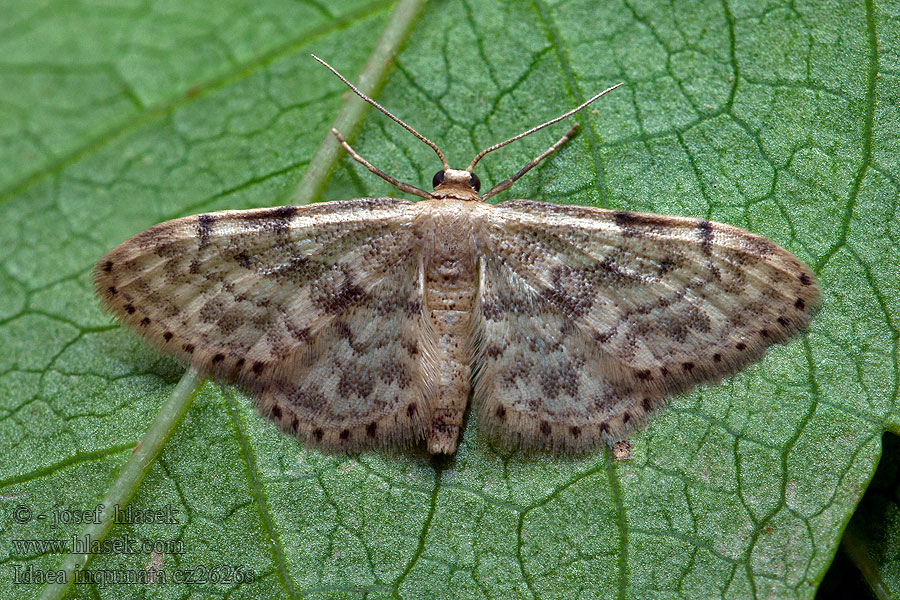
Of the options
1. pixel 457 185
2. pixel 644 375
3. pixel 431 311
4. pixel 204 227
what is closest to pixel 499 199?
pixel 457 185

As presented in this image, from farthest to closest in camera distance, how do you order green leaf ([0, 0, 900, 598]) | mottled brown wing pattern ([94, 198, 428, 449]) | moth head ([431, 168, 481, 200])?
moth head ([431, 168, 481, 200]) < mottled brown wing pattern ([94, 198, 428, 449]) < green leaf ([0, 0, 900, 598])

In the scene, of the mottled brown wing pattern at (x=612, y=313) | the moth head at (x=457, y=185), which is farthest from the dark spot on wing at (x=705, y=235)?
the moth head at (x=457, y=185)

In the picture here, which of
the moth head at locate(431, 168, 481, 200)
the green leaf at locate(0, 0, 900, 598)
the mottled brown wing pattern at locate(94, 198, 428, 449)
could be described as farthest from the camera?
the moth head at locate(431, 168, 481, 200)

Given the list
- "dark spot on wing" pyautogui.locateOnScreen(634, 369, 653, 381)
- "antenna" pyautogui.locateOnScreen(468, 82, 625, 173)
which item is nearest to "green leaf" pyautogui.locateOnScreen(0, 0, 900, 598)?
"antenna" pyautogui.locateOnScreen(468, 82, 625, 173)

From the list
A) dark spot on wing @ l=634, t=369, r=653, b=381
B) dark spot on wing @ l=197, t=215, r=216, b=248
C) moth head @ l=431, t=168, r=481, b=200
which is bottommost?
dark spot on wing @ l=634, t=369, r=653, b=381

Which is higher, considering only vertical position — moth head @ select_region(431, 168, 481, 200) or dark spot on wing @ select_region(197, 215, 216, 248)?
dark spot on wing @ select_region(197, 215, 216, 248)

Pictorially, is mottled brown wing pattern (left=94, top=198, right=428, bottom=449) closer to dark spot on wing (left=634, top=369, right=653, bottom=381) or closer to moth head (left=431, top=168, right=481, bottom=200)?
moth head (left=431, top=168, right=481, bottom=200)

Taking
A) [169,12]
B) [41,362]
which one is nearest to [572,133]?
[169,12]
